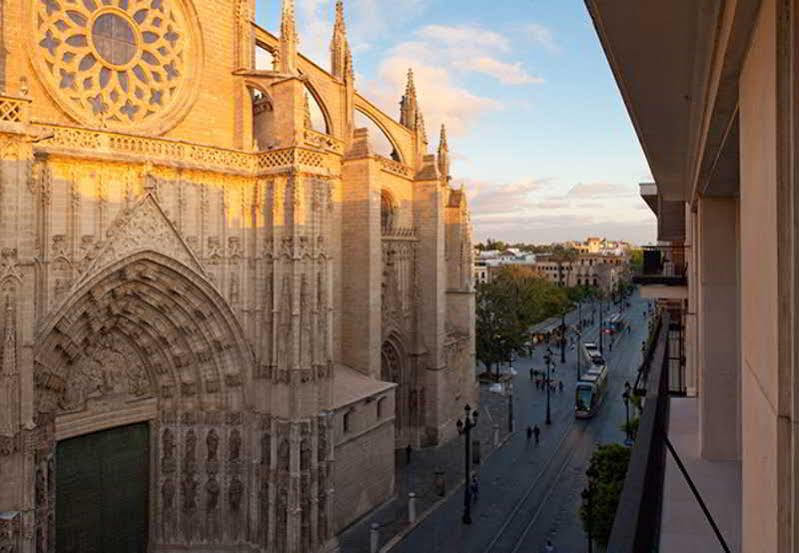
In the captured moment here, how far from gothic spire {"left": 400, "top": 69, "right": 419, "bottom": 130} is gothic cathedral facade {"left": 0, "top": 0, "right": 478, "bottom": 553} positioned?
10.3 metres

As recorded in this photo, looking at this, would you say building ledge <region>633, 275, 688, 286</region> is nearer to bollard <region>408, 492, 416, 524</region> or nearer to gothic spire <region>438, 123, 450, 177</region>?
bollard <region>408, 492, 416, 524</region>

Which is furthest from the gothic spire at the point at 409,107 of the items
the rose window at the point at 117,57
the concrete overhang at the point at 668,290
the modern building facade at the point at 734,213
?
the modern building facade at the point at 734,213

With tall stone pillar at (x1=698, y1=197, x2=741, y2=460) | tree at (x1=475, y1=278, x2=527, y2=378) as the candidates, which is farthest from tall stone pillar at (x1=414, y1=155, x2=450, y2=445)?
tall stone pillar at (x1=698, y1=197, x2=741, y2=460)

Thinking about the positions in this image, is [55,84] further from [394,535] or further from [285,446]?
[394,535]

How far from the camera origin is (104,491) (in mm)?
14055

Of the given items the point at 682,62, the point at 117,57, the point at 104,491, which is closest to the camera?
the point at 682,62

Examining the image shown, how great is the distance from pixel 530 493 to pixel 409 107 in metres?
17.1

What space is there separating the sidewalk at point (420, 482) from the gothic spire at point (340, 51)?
48.9 ft

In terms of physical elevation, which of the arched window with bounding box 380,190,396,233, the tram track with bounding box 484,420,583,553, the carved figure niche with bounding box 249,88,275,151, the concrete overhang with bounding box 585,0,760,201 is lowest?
the tram track with bounding box 484,420,583,553

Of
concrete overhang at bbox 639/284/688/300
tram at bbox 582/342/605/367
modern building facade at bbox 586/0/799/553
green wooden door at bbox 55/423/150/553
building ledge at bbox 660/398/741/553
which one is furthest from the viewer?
tram at bbox 582/342/605/367

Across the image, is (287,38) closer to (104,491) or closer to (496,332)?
(104,491)

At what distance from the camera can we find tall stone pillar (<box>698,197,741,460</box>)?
498 cm

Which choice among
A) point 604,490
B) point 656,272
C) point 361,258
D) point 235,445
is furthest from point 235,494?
point 656,272

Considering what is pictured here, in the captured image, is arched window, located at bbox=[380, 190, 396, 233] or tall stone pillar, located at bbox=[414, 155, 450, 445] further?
tall stone pillar, located at bbox=[414, 155, 450, 445]
